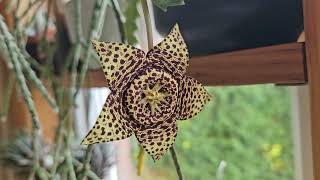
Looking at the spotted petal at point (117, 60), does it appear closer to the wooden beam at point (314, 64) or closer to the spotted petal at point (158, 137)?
the spotted petal at point (158, 137)

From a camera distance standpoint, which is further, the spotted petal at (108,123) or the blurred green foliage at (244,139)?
the blurred green foliage at (244,139)

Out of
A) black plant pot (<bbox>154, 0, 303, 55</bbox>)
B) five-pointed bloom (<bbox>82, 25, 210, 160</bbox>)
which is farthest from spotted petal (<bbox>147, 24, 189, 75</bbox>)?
black plant pot (<bbox>154, 0, 303, 55</bbox>)

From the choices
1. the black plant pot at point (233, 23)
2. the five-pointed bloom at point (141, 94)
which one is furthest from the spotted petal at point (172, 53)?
the black plant pot at point (233, 23)

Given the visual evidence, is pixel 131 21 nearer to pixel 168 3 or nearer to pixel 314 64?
pixel 168 3

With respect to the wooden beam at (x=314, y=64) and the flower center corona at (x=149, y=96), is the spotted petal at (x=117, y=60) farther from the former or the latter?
the wooden beam at (x=314, y=64)

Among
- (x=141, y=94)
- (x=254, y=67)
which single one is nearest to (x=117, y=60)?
(x=141, y=94)

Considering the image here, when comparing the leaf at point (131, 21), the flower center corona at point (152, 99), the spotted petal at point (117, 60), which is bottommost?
the flower center corona at point (152, 99)

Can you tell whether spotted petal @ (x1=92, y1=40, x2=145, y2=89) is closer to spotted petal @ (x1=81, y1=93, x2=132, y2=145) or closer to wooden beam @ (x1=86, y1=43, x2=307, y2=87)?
spotted petal @ (x1=81, y1=93, x2=132, y2=145)

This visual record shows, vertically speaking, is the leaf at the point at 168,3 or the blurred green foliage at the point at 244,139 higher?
the leaf at the point at 168,3
